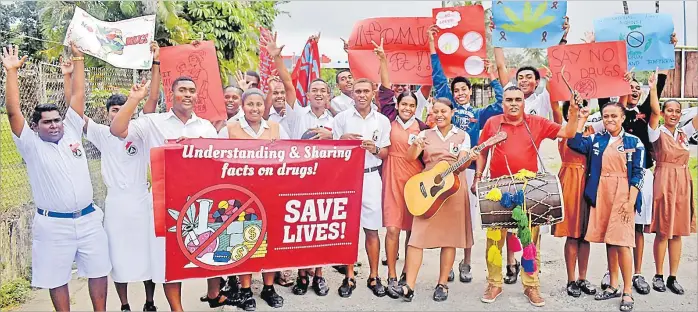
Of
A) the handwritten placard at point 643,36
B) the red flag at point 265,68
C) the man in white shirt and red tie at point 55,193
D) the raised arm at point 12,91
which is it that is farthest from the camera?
the red flag at point 265,68

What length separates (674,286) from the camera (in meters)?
A: 5.60

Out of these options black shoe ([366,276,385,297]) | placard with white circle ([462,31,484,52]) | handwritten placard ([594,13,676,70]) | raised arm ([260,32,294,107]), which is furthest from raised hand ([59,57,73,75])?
handwritten placard ([594,13,676,70])

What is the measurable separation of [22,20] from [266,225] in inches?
442

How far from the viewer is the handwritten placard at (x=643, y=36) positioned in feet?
19.6

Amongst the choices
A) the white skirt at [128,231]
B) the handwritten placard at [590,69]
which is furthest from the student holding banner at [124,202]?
the handwritten placard at [590,69]

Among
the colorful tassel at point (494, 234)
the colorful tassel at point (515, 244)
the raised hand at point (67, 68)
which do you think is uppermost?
the raised hand at point (67, 68)

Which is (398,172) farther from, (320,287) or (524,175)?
(320,287)

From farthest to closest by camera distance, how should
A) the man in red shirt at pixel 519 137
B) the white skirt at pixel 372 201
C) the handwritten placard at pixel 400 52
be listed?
the handwritten placard at pixel 400 52 → the white skirt at pixel 372 201 → the man in red shirt at pixel 519 137

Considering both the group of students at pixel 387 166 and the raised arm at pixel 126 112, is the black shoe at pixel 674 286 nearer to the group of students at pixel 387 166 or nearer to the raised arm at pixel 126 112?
the group of students at pixel 387 166

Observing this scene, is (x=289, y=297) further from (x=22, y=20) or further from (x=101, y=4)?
(x=22, y=20)

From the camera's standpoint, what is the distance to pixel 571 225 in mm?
5500

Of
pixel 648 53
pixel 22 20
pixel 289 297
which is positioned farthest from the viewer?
pixel 22 20

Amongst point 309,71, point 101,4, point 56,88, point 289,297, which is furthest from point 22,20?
point 289,297

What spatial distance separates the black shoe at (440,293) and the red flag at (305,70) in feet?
7.75
